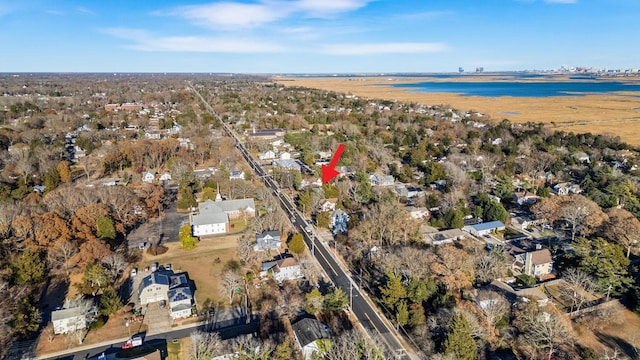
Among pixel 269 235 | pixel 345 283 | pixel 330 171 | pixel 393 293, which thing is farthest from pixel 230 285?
pixel 330 171

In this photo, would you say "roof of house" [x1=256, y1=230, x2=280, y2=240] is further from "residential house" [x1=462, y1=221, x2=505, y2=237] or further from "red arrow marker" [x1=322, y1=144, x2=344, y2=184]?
"residential house" [x1=462, y1=221, x2=505, y2=237]

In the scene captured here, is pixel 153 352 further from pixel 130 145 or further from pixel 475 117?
pixel 475 117

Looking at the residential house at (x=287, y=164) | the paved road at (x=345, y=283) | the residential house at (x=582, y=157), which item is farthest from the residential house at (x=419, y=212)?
the residential house at (x=582, y=157)

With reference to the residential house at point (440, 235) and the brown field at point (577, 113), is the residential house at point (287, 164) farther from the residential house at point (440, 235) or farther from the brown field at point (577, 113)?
the brown field at point (577, 113)

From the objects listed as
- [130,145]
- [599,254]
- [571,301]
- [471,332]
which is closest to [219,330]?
[471,332]

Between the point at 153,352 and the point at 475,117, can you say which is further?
the point at 475,117

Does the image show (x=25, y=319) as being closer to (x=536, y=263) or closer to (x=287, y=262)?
(x=287, y=262)

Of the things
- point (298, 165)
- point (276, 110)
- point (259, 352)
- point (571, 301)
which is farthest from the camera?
point (276, 110)
